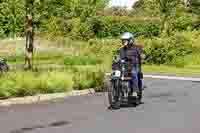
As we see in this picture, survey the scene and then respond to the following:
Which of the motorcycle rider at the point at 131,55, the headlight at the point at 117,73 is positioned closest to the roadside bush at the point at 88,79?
the motorcycle rider at the point at 131,55

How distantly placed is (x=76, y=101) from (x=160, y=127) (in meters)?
5.89

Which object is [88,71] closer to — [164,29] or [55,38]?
[164,29]

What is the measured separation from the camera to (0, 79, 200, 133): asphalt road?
12156 mm

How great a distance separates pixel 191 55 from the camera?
4097cm

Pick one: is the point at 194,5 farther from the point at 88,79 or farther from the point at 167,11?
the point at 88,79

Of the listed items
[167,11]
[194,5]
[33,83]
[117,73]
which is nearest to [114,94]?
[117,73]

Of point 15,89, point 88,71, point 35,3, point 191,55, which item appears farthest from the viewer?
point 191,55

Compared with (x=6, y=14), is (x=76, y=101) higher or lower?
lower

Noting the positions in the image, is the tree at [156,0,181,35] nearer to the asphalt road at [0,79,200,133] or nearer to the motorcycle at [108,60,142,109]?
the asphalt road at [0,79,200,133]

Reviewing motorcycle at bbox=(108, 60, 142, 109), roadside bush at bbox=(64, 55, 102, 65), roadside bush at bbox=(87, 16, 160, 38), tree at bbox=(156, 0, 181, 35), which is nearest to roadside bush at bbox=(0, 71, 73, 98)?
motorcycle at bbox=(108, 60, 142, 109)

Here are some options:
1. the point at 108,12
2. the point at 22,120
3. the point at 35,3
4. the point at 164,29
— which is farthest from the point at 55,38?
the point at 22,120

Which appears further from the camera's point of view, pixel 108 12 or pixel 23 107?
pixel 108 12

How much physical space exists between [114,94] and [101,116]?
4.18 feet

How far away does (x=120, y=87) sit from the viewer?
15.5m
